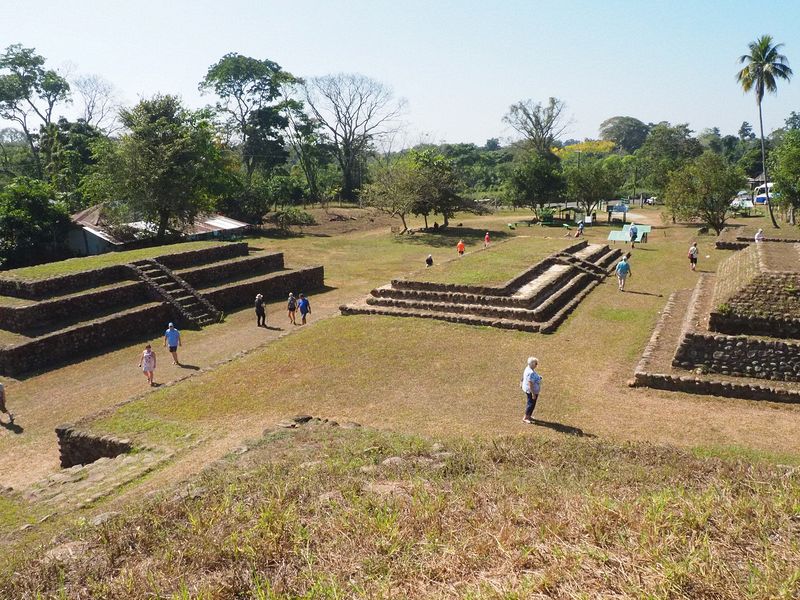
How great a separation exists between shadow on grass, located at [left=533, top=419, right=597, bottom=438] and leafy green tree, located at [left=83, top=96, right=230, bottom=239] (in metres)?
27.3

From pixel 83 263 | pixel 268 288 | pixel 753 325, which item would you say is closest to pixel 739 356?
pixel 753 325

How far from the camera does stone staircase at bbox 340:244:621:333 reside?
16938 mm

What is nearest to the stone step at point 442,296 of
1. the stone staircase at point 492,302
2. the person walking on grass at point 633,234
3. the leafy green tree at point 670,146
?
the stone staircase at point 492,302

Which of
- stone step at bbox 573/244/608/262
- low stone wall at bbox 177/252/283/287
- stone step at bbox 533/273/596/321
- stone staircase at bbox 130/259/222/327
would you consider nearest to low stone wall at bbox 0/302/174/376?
stone staircase at bbox 130/259/222/327

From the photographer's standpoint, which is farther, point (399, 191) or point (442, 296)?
point (399, 191)

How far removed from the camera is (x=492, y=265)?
72.3ft

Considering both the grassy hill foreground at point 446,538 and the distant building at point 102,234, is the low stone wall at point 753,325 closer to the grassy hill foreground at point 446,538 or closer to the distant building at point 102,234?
the grassy hill foreground at point 446,538

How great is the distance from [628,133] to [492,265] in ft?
419

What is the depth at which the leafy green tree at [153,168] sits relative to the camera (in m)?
30.8

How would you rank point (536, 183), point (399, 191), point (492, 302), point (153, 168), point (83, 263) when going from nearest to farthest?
point (492, 302) < point (83, 263) < point (153, 168) < point (399, 191) < point (536, 183)

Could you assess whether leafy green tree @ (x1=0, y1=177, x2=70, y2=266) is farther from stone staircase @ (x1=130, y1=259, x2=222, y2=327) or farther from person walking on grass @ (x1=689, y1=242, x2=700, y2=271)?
person walking on grass @ (x1=689, y1=242, x2=700, y2=271)

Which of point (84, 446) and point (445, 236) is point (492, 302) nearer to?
point (84, 446)

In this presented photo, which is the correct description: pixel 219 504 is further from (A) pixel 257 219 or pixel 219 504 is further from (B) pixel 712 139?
(B) pixel 712 139

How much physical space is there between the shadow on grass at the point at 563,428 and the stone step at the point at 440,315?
235 inches
